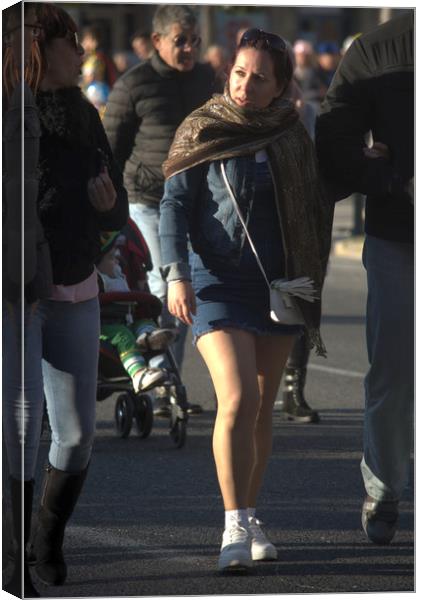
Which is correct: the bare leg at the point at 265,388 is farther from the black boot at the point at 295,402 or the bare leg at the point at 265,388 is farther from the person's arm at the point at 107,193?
the black boot at the point at 295,402

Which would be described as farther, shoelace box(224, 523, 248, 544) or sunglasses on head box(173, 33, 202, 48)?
sunglasses on head box(173, 33, 202, 48)

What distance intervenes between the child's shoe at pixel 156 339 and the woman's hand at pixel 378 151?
2.61 metres

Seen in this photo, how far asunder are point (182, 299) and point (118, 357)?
256 centimetres

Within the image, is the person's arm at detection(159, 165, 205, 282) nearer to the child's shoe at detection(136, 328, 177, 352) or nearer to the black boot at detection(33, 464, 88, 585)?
the black boot at detection(33, 464, 88, 585)

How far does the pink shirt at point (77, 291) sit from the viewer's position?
5918 millimetres

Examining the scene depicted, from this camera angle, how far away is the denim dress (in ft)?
20.6

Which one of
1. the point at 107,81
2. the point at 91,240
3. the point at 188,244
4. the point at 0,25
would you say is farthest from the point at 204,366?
the point at 107,81

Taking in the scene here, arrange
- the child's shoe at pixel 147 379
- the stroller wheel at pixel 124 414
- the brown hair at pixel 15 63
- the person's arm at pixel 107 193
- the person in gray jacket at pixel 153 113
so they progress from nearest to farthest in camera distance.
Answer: the brown hair at pixel 15 63 < the person's arm at pixel 107 193 < the person in gray jacket at pixel 153 113 < the stroller wheel at pixel 124 414 < the child's shoe at pixel 147 379

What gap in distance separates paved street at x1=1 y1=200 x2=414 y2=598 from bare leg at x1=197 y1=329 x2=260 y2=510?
259 mm

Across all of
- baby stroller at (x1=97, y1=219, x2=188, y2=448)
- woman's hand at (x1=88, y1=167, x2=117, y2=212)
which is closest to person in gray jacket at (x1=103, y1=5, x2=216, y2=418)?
baby stroller at (x1=97, y1=219, x2=188, y2=448)

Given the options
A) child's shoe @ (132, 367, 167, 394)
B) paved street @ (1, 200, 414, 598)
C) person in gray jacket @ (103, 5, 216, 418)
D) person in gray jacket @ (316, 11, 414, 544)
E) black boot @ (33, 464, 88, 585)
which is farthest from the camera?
child's shoe @ (132, 367, 167, 394)

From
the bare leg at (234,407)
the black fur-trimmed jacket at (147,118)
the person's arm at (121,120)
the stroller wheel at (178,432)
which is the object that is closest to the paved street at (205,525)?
the stroller wheel at (178,432)

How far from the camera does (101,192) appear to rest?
589 centimetres

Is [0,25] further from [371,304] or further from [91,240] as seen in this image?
[371,304]
